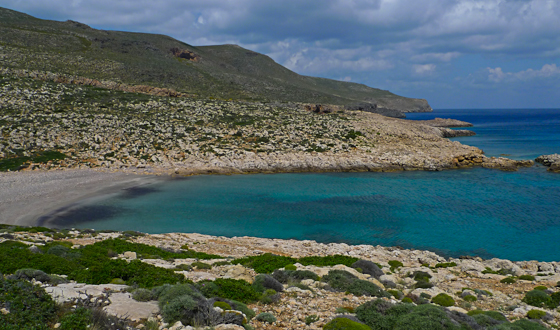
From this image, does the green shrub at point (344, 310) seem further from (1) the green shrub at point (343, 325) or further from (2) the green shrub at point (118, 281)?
(2) the green shrub at point (118, 281)

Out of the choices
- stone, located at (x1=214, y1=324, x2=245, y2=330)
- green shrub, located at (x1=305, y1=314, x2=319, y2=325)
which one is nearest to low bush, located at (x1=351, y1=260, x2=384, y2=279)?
green shrub, located at (x1=305, y1=314, x2=319, y2=325)

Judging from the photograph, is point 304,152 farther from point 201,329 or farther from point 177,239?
point 201,329

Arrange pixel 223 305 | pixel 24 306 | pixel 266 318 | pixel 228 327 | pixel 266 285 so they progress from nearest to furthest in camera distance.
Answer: pixel 24 306
pixel 228 327
pixel 266 318
pixel 223 305
pixel 266 285

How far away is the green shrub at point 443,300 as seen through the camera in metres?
12.4

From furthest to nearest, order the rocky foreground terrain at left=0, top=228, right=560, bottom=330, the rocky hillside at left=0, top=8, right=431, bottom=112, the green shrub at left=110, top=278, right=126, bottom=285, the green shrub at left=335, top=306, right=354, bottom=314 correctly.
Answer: the rocky hillside at left=0, top=8, right=431, bottom=112 < the green shrub at left=110, top=278, right=126, bottom=285 < the green shrub at left=335, top=306, right=354, bottom=314 < the rocky foreground terrain at left=0, top=228, right=560, bottom=330

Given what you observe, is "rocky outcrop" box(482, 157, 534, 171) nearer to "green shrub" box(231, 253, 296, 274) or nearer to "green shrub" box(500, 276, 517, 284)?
"green shrub" box(500, 276, 517, 284)

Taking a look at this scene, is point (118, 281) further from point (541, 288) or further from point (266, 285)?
point (541, 288)

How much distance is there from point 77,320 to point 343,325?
20.8 feet

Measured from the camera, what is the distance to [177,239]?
23.7m

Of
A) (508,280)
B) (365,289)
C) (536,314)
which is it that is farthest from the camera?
(508,280)

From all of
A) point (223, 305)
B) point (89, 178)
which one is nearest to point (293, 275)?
point (223, 305)

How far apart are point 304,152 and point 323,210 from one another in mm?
24281

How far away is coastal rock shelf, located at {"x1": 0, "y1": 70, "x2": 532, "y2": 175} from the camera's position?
4903cm

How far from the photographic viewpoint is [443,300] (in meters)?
12.6
